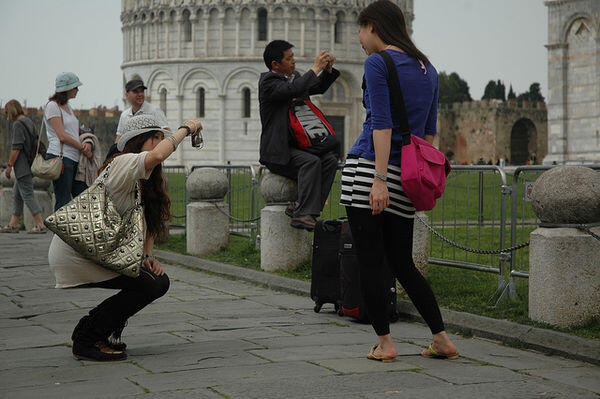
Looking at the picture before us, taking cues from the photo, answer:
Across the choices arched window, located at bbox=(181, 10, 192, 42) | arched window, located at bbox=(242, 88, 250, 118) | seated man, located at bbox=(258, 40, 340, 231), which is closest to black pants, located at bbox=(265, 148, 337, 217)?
seated man, located at bbox=(258, 40, 340, 231)

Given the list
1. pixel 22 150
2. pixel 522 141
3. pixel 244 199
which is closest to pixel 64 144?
pixel 244 199

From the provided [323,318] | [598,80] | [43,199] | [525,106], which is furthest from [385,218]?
[525,106]

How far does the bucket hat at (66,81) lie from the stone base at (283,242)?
2422 mm

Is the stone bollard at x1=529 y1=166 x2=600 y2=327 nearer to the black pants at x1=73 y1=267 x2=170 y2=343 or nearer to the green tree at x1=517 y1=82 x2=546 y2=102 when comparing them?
the black pants at x1=73 y1=267 x2=170 y2=343

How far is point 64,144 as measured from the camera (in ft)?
32.2

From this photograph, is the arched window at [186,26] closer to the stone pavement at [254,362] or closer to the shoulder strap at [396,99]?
the stone pavement at [254,362]

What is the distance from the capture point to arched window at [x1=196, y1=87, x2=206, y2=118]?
199 ft

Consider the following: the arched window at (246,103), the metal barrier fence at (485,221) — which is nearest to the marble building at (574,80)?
the metal barrier fence at (485,221)

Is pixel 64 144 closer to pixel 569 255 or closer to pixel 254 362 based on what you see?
pixel 254 362

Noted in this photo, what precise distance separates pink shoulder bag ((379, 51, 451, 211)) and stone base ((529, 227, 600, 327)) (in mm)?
1062

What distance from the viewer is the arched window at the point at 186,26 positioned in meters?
60.3

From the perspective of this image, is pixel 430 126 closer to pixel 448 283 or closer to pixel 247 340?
pixel 247 340

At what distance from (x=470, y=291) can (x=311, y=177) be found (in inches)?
66.0

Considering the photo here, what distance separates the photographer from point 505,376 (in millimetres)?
4348
